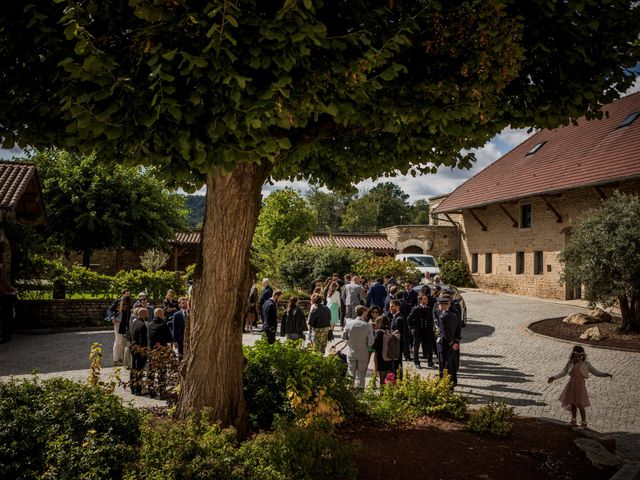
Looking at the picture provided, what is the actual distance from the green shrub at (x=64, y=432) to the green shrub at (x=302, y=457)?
1132mm

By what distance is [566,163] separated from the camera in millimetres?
22672

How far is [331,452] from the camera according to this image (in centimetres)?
432

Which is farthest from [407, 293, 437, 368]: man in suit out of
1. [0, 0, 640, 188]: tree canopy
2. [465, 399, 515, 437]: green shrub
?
[0, 0, 640, 188]: tree canopy

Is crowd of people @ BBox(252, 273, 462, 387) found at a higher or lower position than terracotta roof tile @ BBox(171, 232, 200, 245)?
lower

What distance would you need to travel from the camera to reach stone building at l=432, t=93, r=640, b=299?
66.1ft

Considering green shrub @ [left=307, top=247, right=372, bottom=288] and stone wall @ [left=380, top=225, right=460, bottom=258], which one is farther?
stone wall @ [left=380, top=225, right=460, bottom=258]

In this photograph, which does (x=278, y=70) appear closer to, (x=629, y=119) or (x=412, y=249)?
(x=629, y=119)

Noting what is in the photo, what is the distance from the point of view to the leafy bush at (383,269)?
19.7m

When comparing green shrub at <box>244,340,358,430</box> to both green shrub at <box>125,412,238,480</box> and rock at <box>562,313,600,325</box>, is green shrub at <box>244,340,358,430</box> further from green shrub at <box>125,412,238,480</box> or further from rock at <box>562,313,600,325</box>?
rock at <box>562,313,600,325</box>

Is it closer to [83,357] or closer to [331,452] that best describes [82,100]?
[331,452]

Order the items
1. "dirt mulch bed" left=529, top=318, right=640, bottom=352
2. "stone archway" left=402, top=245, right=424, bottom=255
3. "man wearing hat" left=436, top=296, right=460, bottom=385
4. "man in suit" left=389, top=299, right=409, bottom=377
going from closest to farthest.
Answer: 1. "man wearing hat" left=436, top=296, right=460, bottom=385
2. "man in suit" left=389, top=299, right=409, bottom=377
3. "dirt mulch bed" left=529, top=318, right=640, bottom=352
4. "stone archway" left=402, top=245, right=424, bottom=255

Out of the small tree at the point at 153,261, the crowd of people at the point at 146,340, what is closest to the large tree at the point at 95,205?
the small tree at the point at 153,261

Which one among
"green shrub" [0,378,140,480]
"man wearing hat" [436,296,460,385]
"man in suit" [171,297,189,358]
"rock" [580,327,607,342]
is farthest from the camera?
"rock" [580,327,607,342]

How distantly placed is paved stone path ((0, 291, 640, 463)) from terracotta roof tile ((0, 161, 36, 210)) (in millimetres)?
4409
